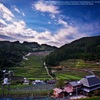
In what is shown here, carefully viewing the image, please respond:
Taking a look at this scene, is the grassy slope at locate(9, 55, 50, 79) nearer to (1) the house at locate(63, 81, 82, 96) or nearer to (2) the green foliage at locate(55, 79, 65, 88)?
(2) the green foliage at locate(55, 79, 65, 88)

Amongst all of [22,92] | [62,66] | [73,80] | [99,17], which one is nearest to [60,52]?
[62,66]

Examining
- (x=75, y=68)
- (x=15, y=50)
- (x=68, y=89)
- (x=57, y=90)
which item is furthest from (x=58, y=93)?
(x=15, y=50)

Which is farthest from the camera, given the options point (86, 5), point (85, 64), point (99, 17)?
point (85, 64)

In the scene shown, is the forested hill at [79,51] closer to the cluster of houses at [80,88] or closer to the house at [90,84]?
the cluster of houses at [80,88]

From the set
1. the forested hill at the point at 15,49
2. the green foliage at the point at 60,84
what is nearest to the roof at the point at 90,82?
the green foliage at the point at 60,84

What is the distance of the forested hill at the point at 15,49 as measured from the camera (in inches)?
551

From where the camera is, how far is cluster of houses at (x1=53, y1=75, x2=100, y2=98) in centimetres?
1177

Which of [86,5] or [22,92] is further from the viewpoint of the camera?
[86,5]

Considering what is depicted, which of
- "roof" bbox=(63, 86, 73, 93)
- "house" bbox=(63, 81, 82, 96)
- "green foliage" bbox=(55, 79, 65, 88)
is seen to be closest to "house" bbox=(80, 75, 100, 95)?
Result: "house" bbox=(63, 81, 82, 96)

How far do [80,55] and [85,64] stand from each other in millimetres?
537

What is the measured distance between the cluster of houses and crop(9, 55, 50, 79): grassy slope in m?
1.85

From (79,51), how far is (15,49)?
11.1 ft

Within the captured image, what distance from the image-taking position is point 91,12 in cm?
1305

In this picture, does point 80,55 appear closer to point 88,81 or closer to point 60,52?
point 60,52
